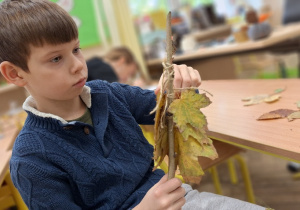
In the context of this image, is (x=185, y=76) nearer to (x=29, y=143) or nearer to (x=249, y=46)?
(x=29, y=143)

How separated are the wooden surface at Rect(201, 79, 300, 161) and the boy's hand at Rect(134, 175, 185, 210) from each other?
0.29 metres

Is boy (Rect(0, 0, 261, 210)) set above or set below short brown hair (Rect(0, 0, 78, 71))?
below

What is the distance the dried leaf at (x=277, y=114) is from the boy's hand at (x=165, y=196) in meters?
0.44

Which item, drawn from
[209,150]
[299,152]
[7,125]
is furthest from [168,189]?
[7,125]

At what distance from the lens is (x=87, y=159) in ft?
3.04

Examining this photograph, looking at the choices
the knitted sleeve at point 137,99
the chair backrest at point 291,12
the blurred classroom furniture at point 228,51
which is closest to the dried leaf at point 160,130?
the knitted sleeve at point 137,99

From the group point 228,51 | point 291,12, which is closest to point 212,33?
point 291,12

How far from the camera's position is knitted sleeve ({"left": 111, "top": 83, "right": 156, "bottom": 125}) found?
3.75 ft

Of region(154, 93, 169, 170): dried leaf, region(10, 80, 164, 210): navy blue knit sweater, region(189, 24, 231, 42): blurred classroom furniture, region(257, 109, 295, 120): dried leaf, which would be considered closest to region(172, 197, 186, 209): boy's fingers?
region(154, 93, 169, 170): dried leaf

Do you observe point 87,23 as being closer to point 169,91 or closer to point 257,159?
point 257,159

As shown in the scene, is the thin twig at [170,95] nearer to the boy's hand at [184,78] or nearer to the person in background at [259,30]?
the boy's hand at [184,78]

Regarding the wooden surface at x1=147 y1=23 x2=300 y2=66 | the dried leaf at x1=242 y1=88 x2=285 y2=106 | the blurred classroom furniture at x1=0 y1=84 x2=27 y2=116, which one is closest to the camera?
the dried leaf at x1=242 y1=88 x2=285 y2=106

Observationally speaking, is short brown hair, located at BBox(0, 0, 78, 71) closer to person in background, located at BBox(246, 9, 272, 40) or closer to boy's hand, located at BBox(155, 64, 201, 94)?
boy's hand, located at BBox(155, 64, 201, 94)

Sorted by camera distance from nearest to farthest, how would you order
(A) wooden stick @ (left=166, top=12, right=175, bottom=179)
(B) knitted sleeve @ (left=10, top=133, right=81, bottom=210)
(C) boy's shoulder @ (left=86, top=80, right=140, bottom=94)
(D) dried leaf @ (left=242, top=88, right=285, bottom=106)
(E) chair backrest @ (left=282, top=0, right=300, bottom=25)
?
(A) wooden stick @ (left=166, top=12, right=175, bottom=179)
(B) knitted sleeve @ (left=10, top=133, right=81, bottom=210)
(C) boy's shoulder @ (left=86, top=80, right=140, bottom=94)
(D) dried leaf @ (left=242, top=88, right=285, bottom=106)
(E) chair backrest @ (left=282, top=0, right=300, bottom=25)
